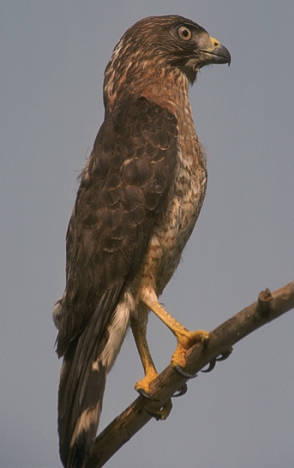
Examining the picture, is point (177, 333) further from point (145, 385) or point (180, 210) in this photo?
point (180, 210)

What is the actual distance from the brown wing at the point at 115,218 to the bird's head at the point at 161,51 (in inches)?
30.8

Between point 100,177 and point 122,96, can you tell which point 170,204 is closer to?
point 100,177

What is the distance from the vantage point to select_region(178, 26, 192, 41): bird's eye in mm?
6914

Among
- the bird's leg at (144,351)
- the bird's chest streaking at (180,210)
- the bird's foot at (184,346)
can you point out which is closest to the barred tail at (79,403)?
the bird's leg at (144,351)

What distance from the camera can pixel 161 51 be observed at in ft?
22.4

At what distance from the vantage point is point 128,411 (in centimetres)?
588

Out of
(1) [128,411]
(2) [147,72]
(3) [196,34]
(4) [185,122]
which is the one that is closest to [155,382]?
(1) [128,411]

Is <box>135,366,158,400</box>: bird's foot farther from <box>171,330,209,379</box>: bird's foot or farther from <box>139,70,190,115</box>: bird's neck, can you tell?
<box>139,70,190,115</box>: bird's neck

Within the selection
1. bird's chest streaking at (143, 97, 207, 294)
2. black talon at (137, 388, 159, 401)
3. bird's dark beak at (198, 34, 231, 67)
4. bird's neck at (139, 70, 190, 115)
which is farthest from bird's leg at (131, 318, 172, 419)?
bird's dark beak at (198, 34, 231, 67)

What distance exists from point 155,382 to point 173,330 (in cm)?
37

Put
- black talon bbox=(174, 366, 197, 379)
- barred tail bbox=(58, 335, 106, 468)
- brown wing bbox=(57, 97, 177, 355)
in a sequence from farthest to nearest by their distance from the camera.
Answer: brown wing bbox=(57, 97, 177, 355), barred tail bbox=(58, 335, 106, 468), black talon bbox=(174, 366, 197, 379)

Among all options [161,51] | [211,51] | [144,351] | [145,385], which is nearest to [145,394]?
[145,385]

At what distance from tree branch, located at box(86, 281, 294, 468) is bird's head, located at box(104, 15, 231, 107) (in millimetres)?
2443

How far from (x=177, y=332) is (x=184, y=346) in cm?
14
